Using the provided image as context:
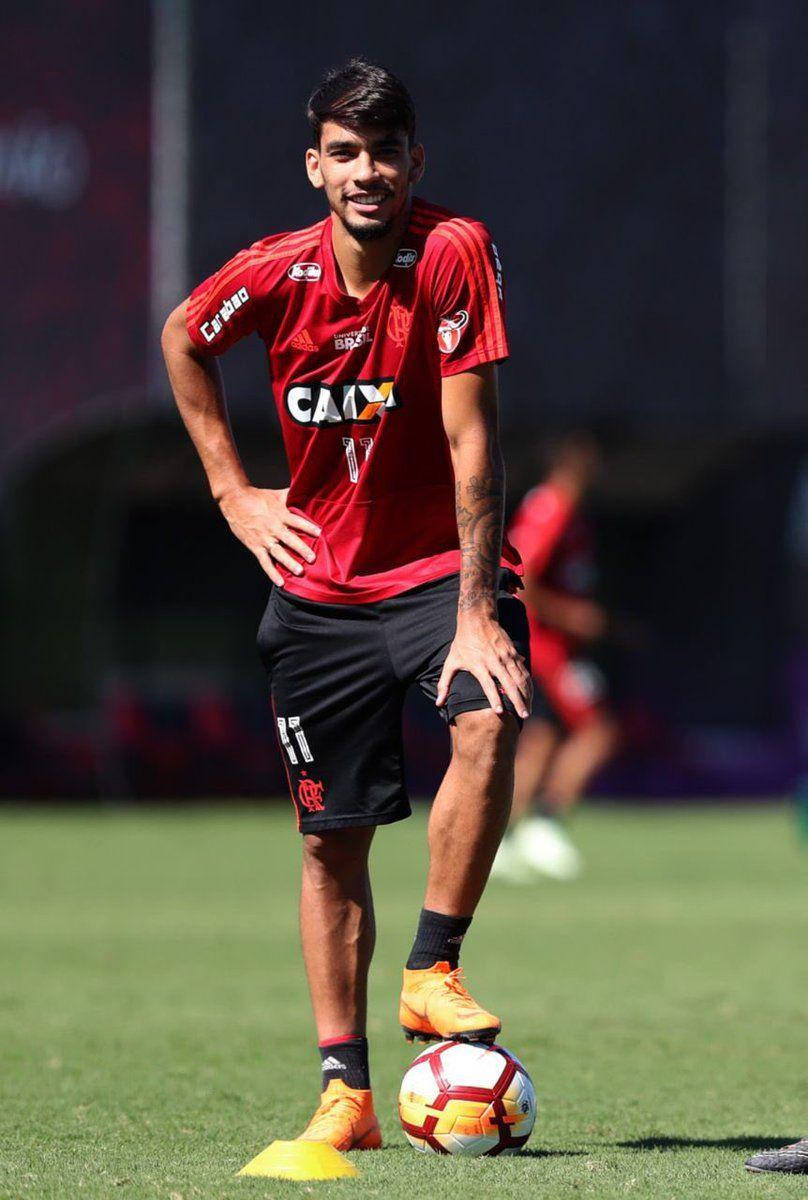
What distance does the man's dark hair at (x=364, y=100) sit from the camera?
469 centimetres

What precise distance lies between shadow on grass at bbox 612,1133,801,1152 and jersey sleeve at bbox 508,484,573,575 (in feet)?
26.0

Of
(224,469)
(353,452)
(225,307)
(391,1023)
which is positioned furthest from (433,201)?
(353,452)

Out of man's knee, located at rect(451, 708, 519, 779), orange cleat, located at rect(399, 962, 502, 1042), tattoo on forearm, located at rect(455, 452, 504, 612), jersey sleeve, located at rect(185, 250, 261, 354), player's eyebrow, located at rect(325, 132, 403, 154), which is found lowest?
orange cleat, located at rect(399, 962, 502, 1042)

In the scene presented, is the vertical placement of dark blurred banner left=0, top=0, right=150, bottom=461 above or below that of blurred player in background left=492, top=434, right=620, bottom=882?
above

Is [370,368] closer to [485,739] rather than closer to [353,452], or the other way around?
[353,452]

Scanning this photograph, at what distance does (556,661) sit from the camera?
13562mm

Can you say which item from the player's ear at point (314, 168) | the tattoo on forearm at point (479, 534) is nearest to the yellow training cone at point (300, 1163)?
the tattoo on forearm at point (479, 534)

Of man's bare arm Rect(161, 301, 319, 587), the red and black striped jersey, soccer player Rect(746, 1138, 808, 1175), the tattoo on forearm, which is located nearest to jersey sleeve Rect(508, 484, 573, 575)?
man's bare arm Rect(161, 301, 319, 587)

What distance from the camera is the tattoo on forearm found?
15.5ft

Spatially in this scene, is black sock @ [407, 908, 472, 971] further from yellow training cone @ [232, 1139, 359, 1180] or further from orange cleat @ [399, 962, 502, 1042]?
yellow training cone @ [232, 1139, 359, 1180]

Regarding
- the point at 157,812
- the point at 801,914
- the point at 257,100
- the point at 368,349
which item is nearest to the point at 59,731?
the point at 157,812

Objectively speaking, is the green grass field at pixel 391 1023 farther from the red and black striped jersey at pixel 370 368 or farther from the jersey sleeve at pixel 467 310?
the jersey sleeve at pixel 467 310

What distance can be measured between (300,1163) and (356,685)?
113 cm

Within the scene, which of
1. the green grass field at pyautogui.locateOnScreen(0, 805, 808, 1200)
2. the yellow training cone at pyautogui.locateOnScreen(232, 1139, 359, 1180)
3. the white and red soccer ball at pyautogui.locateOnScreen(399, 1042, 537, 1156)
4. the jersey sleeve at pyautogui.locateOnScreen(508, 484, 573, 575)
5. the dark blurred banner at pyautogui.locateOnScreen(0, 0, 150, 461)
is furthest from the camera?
the dark blurred banner at pyautogui.locateOnScreen(0, 0, 150, 461)
